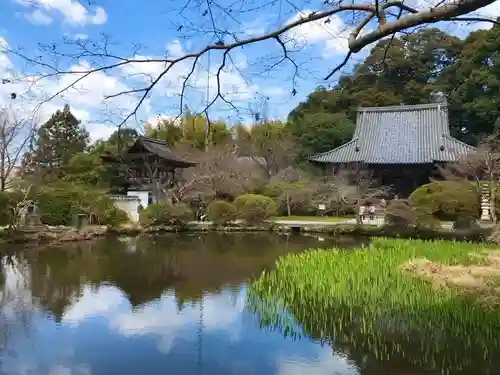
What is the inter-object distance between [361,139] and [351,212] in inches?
168

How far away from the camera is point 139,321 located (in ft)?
18.2

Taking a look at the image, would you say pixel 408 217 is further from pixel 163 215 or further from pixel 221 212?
pixel 163 215

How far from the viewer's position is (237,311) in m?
6.06

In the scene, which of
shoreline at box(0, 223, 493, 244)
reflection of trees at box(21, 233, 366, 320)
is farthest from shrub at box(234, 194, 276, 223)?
reflection of trees at box(21, 233, 366, 320)

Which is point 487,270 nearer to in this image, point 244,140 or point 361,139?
point 361,139

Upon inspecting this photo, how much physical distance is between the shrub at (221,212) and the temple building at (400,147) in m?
6.37

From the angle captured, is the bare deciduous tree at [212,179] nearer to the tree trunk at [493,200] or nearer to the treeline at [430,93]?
the treeline at [430,93]

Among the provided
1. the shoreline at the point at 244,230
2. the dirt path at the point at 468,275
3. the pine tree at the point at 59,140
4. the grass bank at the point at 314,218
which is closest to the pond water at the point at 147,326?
the dirt path at the point at 468,275

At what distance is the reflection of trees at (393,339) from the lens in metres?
4.12

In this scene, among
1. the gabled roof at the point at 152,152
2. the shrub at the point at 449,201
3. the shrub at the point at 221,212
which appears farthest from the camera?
the gabled roof at the point at 152,152

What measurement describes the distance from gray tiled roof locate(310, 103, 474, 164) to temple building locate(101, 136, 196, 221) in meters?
6.16

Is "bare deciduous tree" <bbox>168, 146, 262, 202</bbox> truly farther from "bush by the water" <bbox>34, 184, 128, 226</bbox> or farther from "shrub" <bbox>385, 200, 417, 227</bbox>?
"shrub" <bbox>385, 200, 417, 227</bbox>

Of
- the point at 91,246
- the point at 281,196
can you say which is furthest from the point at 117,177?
the point at 91,246

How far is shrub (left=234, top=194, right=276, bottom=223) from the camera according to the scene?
1631cm
